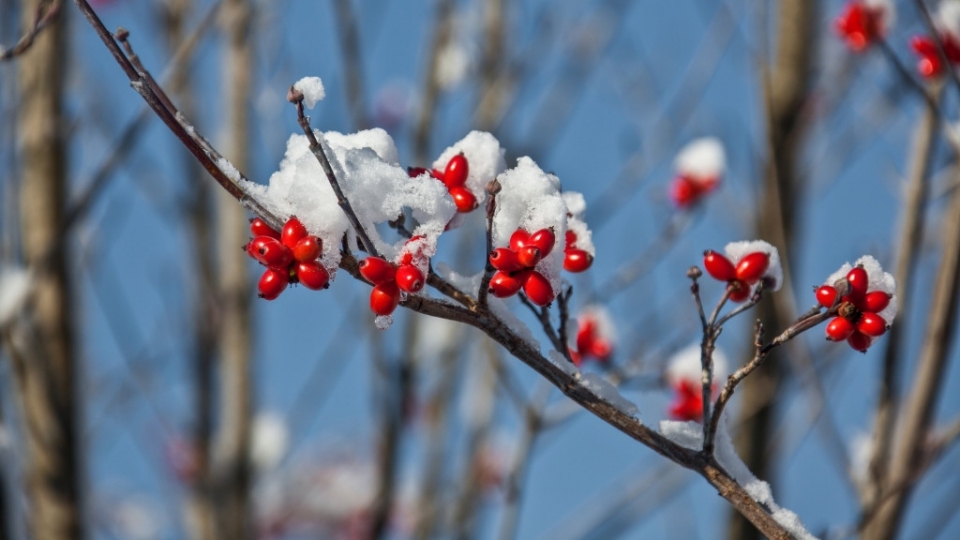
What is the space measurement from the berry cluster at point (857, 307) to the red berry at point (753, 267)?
0.09 metres

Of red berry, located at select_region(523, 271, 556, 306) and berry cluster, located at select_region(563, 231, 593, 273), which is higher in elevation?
berry cluster, located at select_region(563, 231, 593, 273)

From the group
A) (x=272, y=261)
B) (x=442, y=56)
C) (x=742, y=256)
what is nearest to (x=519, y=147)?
(x=442, y=56)

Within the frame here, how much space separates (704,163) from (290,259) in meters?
1.87

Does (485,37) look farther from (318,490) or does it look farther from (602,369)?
(318,490)

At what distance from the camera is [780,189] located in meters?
2.92

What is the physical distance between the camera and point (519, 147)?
3322mm

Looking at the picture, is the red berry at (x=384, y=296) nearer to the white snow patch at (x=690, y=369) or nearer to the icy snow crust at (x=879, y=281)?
the icy snow crust at (x=879, y=281)

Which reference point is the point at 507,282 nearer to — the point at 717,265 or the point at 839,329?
the point at 717,265

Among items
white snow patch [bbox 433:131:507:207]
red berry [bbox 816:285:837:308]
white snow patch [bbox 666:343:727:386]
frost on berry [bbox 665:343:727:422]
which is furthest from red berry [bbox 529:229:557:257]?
white snow patch [bbox 666:343:727:386]

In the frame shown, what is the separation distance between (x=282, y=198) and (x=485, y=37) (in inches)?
107

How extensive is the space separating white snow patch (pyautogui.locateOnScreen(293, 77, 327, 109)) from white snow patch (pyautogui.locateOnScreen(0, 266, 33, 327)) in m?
1.33

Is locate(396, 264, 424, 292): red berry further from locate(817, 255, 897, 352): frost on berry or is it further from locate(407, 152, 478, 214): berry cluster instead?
locate(817, 255, 897, 352): frost on berry

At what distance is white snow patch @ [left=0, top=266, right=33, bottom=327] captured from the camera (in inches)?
84.0

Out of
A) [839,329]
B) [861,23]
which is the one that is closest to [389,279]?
[839,329]
